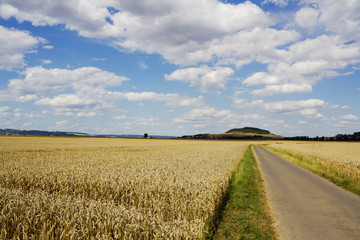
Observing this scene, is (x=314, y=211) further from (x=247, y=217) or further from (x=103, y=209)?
(x=103, y=209)

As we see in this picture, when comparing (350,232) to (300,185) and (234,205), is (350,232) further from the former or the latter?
(300,185)

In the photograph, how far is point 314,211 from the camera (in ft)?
30.6

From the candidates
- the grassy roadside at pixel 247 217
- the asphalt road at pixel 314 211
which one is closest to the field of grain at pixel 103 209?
the grassy roadside at pixel 247 217

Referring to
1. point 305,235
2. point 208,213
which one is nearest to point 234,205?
point 208,213

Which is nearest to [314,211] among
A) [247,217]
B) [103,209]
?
[247,217]

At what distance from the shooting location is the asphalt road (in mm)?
7184

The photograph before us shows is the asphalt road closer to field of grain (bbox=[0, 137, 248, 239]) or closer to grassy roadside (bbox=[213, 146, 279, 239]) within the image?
grassy roadside (bbox=[213, 146, 279, 239])

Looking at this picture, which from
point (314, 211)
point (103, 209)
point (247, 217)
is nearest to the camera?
point (103, 209)

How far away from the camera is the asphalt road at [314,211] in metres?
7.18

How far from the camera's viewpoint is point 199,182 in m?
10.4

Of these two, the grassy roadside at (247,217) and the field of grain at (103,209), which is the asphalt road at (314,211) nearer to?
the grassy roadside at (247,217)

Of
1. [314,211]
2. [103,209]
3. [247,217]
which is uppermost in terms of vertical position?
[103,209]

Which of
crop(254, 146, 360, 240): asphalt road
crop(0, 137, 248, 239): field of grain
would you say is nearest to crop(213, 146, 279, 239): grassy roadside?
crop(254, 146, 360, 240): asphalt road

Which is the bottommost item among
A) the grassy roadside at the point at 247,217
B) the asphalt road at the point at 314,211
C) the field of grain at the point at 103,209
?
the grassy roadside at the point at 247,217
